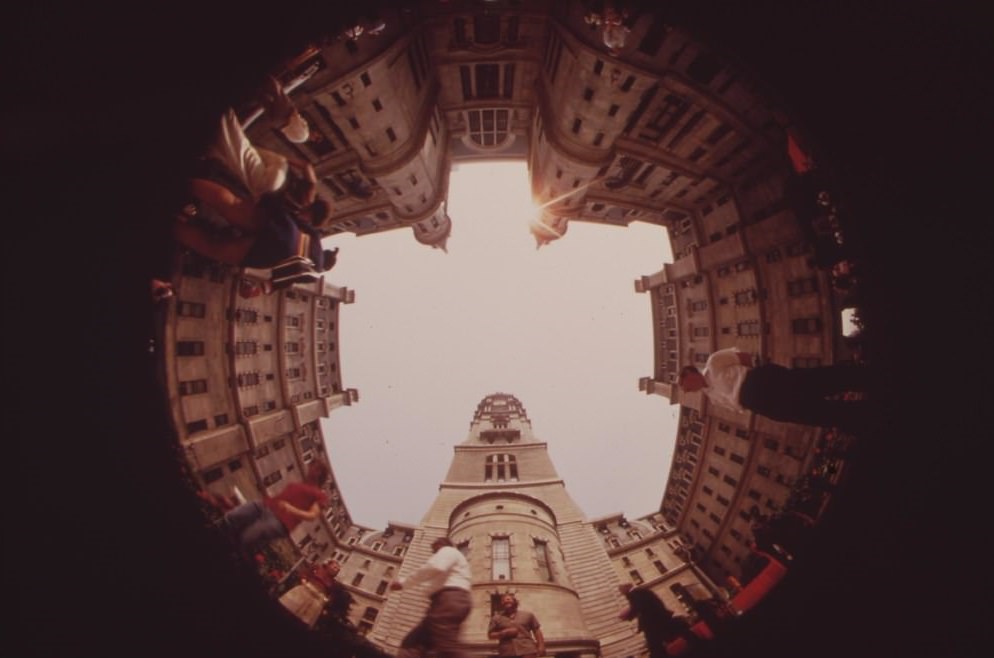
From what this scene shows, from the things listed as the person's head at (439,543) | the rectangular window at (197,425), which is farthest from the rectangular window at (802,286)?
the rectangular window at (197,425)

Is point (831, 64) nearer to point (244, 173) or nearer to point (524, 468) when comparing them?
point (244, 173)

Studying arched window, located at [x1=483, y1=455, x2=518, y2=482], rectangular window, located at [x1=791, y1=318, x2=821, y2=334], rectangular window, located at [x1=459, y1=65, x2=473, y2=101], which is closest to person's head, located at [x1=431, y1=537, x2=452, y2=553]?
rectangular window, located at [x1=791, y1=318, x2=821, y2=334]

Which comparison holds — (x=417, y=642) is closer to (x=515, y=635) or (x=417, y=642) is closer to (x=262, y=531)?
(x=515, y=635)

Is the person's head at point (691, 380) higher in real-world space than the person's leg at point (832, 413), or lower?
higher

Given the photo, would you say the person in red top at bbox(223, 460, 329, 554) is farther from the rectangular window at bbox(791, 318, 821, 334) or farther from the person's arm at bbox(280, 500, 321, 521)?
the rectangular window at bbox(791, 318, 821, 334)

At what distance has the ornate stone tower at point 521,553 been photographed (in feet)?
10.4

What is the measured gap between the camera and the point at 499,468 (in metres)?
16.2

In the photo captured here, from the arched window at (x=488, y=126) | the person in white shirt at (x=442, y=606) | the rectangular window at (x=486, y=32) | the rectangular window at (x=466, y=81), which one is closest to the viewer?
the person in white shirt at (x=442, y=606)

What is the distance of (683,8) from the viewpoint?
2.24 metres

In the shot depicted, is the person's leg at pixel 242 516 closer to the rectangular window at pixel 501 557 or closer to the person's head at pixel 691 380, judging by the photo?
the person's head at pixel 691 380

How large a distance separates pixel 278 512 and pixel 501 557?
7.98 metres

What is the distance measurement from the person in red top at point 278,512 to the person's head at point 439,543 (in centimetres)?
144

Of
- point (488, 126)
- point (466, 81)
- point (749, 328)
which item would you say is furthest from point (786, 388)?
point (488, 126)

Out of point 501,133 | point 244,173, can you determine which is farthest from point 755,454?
point 501,133
